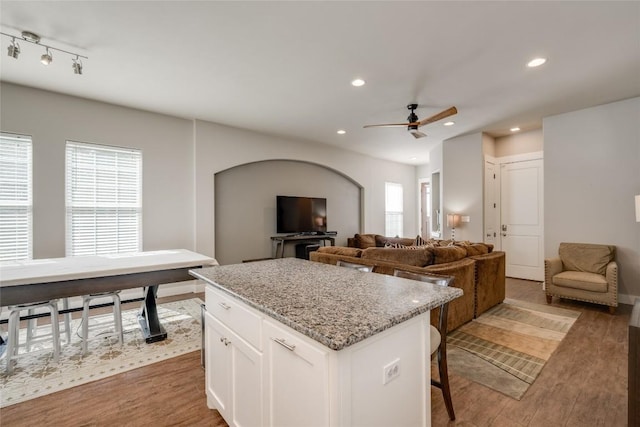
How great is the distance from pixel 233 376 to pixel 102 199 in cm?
394

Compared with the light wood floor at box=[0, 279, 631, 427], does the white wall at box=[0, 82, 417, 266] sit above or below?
above

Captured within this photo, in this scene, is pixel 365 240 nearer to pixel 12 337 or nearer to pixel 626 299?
pixel 626 299

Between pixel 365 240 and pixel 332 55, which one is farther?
pixel 365 240

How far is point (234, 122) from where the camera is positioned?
16.6 ft

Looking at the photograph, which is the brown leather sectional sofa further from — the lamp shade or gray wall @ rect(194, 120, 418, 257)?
gray wall @ rect(194, 120, 418, 257)

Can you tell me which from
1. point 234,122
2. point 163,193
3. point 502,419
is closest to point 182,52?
point 234,122

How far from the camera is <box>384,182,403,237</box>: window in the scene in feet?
27.8

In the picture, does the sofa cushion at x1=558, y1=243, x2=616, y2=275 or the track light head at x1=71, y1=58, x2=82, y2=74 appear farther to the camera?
the sofa cushion at x1=558, y1=243, x2=616, y2=275

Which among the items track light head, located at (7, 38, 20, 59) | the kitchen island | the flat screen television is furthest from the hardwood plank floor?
track light head, located at (7, 38, 20, 59)

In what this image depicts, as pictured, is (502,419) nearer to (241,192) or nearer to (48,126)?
(241,192)

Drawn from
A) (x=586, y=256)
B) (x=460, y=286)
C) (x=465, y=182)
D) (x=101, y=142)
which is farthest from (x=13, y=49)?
(x=586, y=256)

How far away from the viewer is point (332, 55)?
9.66ft

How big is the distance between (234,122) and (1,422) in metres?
4.37

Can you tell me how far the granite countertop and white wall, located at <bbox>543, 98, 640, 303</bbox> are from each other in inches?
173
